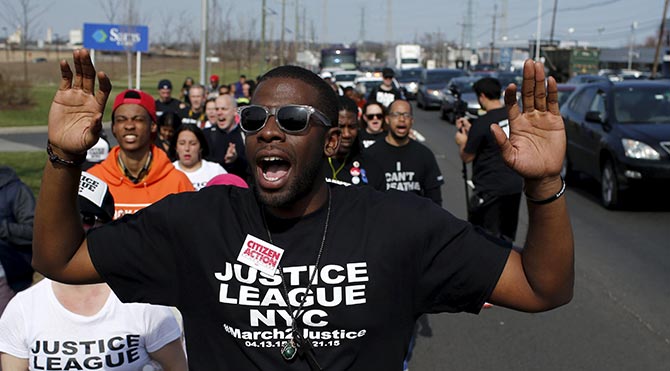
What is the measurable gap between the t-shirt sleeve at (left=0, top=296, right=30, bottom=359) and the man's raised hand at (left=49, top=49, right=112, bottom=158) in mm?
1349

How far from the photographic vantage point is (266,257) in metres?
2.33

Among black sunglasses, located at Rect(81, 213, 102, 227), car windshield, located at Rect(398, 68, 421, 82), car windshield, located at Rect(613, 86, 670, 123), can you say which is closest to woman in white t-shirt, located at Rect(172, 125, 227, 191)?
black sunglasses, located at Rect(81, 213, 102, 227)

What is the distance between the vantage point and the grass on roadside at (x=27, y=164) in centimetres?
1312

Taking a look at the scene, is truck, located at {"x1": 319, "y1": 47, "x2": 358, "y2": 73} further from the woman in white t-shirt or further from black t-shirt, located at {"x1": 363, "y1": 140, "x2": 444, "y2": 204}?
black t-shirt, located at {"x1": 363, "y1": 140, "x2": 444, "y2": 204}

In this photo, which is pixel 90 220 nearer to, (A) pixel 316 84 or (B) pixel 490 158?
(A) pixel 316 84

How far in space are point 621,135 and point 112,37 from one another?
14840 mm

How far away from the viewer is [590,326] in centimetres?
647

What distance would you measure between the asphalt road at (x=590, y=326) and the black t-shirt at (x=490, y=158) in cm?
107

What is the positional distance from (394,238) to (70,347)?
1.65 meters

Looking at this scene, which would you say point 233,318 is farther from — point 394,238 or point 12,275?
point 12,275

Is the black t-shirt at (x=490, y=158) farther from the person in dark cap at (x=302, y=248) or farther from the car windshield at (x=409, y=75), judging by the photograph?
the car windshield at (x=409, y=75)

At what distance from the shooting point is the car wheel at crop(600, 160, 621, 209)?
37.3 feet

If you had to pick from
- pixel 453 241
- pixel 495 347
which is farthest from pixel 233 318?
pixel 495 347

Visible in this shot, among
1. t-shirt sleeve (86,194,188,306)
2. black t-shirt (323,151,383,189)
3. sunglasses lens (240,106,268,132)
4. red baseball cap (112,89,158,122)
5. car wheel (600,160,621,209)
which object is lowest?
car wheel (600,160,621,209)
